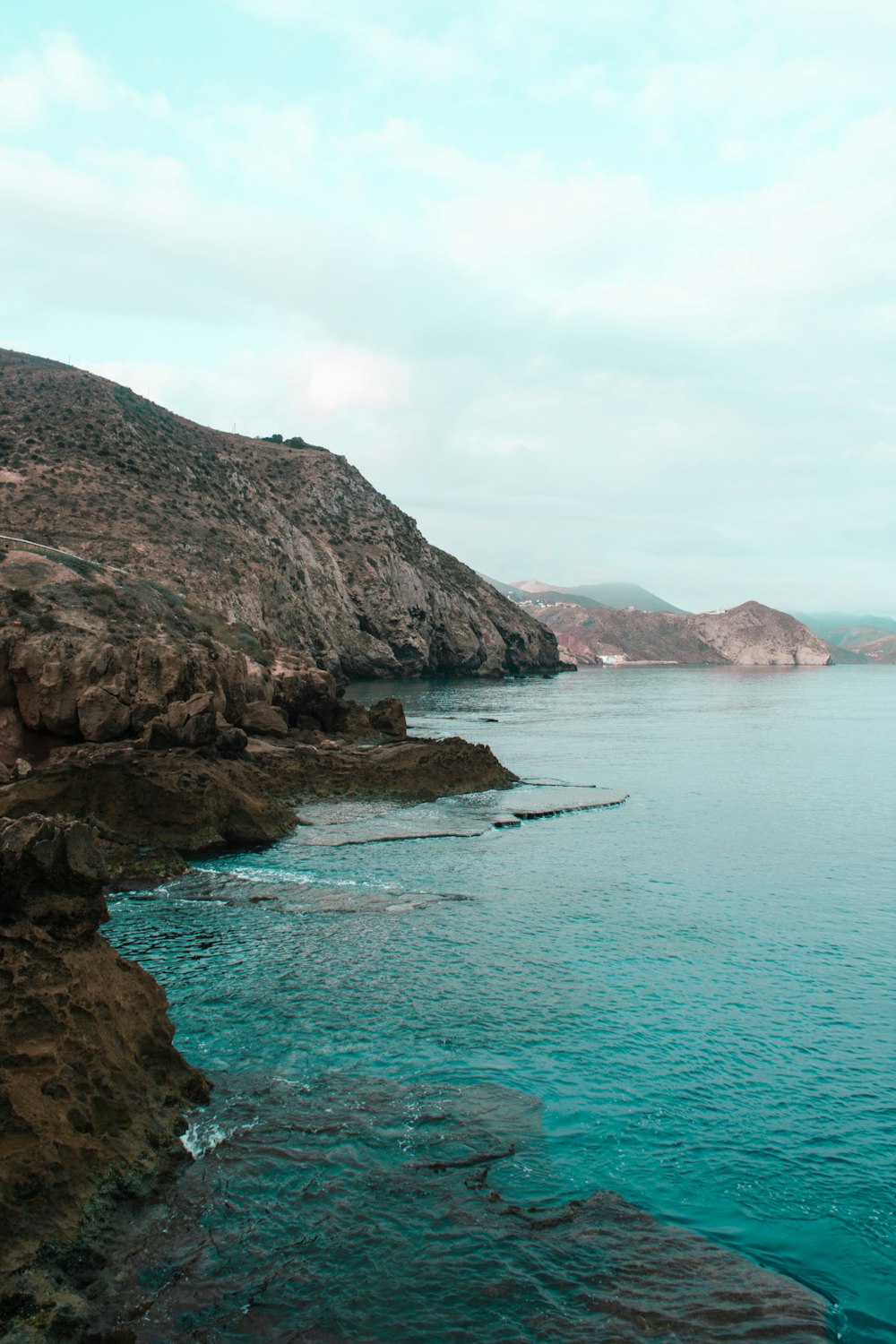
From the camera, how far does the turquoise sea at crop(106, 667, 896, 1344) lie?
8.84 m

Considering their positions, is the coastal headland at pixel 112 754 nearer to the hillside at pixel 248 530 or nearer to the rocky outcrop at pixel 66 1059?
the rocky outcrop at pixel 66 1059

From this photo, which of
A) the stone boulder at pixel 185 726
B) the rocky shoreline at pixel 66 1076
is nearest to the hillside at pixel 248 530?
the stone boulder at pixel 185 726

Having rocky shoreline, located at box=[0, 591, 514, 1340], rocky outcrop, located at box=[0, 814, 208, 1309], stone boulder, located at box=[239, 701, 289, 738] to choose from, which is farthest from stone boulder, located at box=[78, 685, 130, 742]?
rocky outcrop, located at box=[0, 814, 208, 1309]

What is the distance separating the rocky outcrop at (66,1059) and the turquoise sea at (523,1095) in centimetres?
71

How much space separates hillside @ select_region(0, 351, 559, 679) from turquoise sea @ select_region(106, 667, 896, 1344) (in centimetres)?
5058

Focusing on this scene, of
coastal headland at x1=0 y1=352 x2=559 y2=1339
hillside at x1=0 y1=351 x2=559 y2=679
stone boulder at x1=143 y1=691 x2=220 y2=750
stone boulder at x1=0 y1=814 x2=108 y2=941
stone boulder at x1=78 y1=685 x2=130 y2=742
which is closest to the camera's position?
coastal headland at x1=0 y1=352 x2=559 y2=1339

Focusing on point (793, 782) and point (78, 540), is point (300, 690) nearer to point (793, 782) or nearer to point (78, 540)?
point (793, 782)

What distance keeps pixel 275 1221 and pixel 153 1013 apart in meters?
3.41

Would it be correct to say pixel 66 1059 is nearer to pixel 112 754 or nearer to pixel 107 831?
pixel 107 831

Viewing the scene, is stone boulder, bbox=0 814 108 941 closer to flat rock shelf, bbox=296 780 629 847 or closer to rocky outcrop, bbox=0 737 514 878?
rocky outcrop, bbox=0 737 514 878

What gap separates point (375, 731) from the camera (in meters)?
49.6

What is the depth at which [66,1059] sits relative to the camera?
33.9 ft

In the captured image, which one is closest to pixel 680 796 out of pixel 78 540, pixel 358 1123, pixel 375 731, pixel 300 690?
pixel 375 731

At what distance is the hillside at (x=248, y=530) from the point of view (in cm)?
8294
